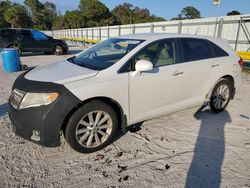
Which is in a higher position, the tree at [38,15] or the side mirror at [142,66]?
the tree at [38,15]

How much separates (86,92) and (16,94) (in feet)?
3.34

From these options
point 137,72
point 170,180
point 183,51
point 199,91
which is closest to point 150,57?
point 137,72

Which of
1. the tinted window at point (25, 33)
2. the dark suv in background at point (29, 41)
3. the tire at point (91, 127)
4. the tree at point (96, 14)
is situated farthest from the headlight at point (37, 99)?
the tree at point (96, 14)

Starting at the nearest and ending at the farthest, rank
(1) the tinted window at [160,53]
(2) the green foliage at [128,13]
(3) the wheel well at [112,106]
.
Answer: (3) the wheel well at [112,106] < (1) the tinted window at [160,53] < (2) the green foliage at [128,13]

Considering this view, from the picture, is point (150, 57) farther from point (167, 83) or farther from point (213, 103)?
point (213, 103)

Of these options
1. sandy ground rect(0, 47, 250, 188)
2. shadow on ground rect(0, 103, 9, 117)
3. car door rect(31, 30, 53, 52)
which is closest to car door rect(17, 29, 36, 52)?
car door rect(31, 30, 53, 52)

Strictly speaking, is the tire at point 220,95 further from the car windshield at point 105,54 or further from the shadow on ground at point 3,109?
the shadow on ground at point 3,109

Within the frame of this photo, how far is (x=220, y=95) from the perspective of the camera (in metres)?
4.70

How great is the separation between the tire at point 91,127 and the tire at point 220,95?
238cm

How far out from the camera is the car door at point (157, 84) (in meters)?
3.39

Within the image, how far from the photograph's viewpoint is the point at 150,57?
3627 millimetres

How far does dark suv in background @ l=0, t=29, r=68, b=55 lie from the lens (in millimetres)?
13555

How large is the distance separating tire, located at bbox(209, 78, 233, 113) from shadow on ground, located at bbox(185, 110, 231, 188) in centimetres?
19

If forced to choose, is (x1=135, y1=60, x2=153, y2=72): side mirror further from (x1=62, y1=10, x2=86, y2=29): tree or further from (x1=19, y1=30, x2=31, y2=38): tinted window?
(x1=62, y1=10, x2=86, y2=29): tree
